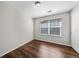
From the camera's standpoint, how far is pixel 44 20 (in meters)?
5.22

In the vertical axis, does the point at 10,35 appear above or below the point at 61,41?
above

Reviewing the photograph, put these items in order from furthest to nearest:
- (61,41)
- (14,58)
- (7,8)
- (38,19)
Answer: (38,19) → (61,41) → (7,8) → (14,58)

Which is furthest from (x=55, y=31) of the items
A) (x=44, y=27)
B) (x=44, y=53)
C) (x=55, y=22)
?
(x=44, y=53)

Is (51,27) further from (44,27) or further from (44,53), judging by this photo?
(44,53)

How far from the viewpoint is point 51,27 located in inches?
190

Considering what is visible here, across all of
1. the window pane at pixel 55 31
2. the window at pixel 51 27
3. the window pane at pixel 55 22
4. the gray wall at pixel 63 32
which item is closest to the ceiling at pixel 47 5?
the gray wall at pixel 63 32

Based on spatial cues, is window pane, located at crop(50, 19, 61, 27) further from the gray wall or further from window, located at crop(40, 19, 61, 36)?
the gray wall

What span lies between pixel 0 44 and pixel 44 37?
3.40m

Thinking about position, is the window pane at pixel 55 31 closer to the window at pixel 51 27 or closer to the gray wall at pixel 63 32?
the window at pixel 51 27

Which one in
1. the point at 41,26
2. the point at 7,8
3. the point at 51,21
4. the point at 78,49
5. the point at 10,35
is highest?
the point at 7,8

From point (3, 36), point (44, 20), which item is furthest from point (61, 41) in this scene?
point (3, 36)

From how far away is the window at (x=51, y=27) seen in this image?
4421 millimetres

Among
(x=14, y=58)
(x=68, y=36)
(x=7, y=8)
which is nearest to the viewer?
(x=14, y=58)

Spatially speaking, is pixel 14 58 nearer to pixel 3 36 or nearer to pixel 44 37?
pixel 3 36
